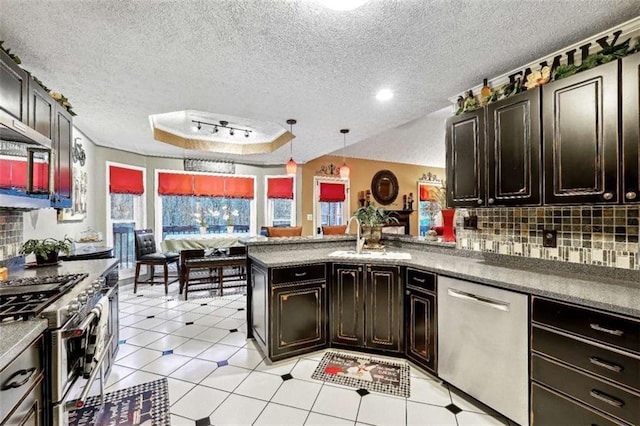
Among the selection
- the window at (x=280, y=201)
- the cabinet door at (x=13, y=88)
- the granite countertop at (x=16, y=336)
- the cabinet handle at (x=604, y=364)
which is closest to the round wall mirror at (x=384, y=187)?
the window at (x=280, y=201)

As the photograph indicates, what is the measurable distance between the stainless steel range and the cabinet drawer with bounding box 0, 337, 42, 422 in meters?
0.07

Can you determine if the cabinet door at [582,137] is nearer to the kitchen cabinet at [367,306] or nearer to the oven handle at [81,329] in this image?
the kitchen cabinet at [367,306]

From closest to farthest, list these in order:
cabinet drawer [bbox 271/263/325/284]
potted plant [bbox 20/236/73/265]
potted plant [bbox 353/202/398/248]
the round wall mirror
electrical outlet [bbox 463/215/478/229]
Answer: potted plant [bbox 20/236/73/265], cabinet drawer [bbox 271/263/325/284], electrical outlet [bbox 463/215/478/229], potted plant [bbox 353/202/398/248], the round wall mirror

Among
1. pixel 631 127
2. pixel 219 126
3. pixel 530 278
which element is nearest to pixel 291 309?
pixel 530 278

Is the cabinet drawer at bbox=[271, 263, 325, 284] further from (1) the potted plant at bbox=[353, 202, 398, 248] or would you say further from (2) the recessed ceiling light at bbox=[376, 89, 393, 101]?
(2) the recessed ceiling light at bbox=[376, 89, 393, 101]

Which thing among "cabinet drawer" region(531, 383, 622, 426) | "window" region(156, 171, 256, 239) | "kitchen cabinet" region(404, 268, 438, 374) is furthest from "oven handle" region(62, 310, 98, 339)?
"window" region(156, 171, 256, 239)

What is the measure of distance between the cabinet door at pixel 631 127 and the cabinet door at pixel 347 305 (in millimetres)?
1775

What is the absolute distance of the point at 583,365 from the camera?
4.72 ft

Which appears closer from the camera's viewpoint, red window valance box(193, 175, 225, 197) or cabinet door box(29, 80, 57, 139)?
cabinet door box(29, 80, 57, 139)

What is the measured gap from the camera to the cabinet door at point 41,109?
1.91 metres

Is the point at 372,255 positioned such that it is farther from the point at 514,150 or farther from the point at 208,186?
the point at 208,186

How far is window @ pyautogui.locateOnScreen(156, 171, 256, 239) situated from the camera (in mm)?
5781

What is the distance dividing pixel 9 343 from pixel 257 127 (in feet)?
13.8

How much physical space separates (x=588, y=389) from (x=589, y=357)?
16cm
